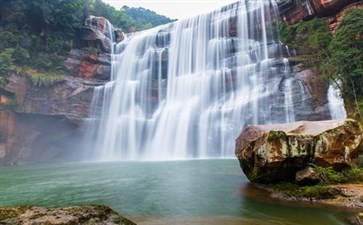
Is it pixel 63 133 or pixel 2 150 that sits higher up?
pixel 63 133

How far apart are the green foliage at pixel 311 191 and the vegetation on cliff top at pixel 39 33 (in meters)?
27.4

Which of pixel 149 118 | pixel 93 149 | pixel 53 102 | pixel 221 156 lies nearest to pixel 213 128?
pixel 221 156

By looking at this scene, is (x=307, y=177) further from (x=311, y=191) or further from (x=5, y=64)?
(x=5, y=64)

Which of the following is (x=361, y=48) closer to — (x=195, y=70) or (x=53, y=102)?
(x=195, y=70)

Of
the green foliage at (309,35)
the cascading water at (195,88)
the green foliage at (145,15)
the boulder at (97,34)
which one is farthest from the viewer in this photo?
the green foliage at (145,15)

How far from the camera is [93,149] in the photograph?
31.6 m

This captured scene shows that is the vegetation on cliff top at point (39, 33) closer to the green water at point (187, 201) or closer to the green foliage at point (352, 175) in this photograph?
the green water at point (187, 201)

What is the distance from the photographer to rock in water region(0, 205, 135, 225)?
133 inches

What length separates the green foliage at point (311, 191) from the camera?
7.01 meters

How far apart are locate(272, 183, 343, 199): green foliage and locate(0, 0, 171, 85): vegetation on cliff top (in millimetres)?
27415

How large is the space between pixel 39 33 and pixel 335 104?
1235 inches

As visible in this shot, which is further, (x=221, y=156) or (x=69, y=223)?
(x=221, y=156)

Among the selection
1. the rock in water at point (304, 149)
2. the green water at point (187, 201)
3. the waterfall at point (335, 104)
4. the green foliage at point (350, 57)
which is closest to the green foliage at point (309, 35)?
the green foliage at point (350, 57)

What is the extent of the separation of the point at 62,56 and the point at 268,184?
3052 centimetres
